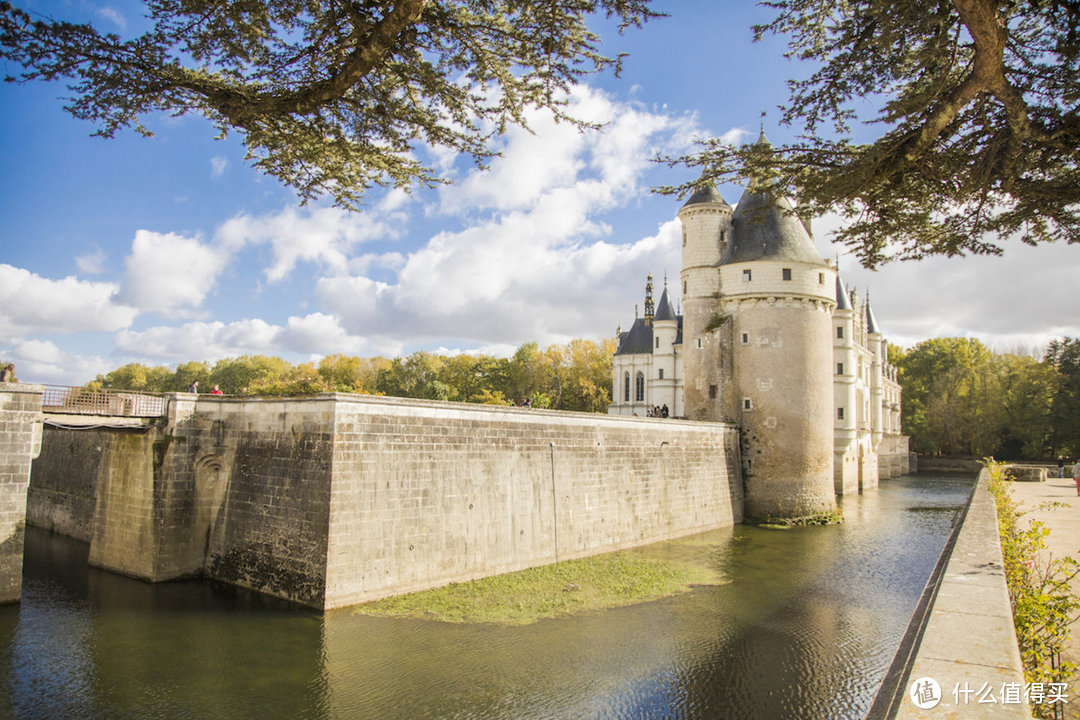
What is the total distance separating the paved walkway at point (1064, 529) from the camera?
5.24 meters

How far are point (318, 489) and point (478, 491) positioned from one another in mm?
3645

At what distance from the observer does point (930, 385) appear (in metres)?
64.9

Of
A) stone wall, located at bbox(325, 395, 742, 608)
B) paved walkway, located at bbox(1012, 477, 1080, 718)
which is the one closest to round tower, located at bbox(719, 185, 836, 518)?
stone wall, located at bbox(325, 395, 742, 608)

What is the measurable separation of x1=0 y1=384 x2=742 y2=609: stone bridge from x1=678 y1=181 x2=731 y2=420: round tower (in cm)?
1022

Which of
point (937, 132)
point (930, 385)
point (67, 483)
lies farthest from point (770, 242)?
point (930, 385)

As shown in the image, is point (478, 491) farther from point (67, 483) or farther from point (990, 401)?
point (990, 401)

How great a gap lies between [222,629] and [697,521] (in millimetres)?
15520

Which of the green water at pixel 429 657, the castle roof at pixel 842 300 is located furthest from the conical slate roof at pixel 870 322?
the green water at pixel 429 657

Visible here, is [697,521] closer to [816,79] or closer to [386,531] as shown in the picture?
[386,531]

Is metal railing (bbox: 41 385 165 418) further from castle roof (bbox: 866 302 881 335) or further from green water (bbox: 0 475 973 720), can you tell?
castle roof (bbox: 866 302 881 335)

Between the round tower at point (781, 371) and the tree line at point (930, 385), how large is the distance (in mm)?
24942

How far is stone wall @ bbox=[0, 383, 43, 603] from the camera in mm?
11734

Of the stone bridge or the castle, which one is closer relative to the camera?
the stone bridge

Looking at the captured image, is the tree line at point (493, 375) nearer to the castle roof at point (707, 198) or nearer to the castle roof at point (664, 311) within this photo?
the castle roof at point (664, 311)
